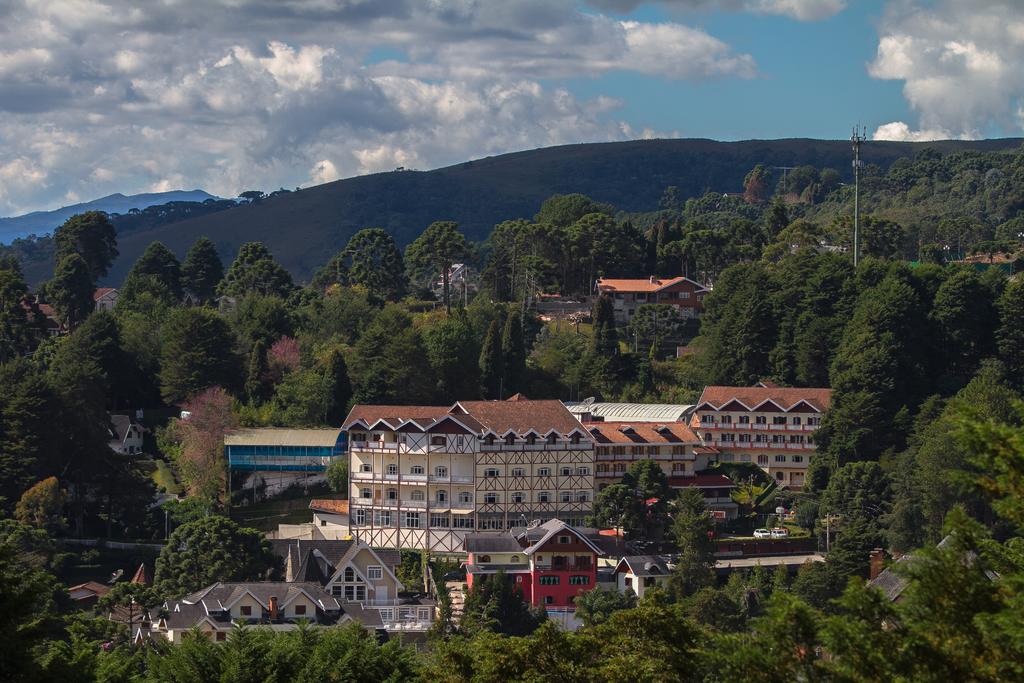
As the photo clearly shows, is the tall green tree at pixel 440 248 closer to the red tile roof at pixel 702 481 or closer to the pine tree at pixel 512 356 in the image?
the pine tree at pixel 512 356

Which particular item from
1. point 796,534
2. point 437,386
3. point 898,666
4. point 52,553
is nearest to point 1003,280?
point 796,534

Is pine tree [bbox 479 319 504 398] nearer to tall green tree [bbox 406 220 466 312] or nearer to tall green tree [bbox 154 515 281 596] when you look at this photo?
tall green tree [bbox 406 220 466 312]

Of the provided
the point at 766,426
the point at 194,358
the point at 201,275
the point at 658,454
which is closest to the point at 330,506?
the point at 658,454

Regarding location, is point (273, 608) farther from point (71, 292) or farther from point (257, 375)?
point (71, 292)

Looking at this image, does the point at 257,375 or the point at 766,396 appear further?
the point at 257,375

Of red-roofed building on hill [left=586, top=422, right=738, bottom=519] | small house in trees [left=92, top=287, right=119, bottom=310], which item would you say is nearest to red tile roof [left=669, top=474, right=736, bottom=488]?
red-roofed building on hill [left=586, top=422, right=738, bottom=519]

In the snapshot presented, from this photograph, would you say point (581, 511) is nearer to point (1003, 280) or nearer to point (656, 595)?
point (1003, 280)

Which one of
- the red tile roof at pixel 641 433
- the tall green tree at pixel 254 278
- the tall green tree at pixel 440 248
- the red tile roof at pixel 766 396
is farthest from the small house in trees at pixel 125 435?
the red tile roof at pixel 766 396
